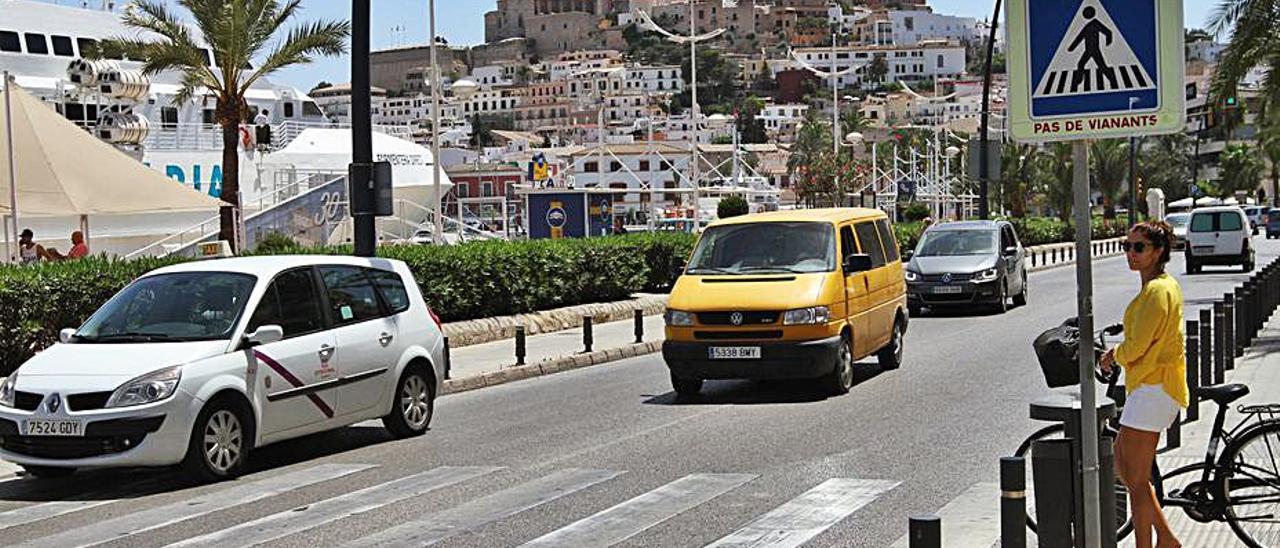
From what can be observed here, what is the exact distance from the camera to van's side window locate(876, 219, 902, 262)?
706 inches

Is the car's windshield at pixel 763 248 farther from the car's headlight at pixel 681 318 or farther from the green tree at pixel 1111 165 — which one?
the green tree at pixel 1111 165

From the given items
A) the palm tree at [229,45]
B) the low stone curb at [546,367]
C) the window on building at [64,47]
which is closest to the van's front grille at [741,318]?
the low stone curb at [546,367]

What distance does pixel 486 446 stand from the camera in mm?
12555

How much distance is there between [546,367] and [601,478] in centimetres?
849

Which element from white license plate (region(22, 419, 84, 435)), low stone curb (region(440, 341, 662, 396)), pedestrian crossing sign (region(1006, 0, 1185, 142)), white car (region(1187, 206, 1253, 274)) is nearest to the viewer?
pedestrian crossing sign (region(1006, 0, 1185, 142))

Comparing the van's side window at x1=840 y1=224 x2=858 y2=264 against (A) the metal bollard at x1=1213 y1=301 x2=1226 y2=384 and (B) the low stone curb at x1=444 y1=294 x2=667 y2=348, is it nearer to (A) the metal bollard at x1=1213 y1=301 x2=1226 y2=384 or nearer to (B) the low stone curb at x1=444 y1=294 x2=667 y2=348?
(A) the metal bollard at x1=1213 y1=301 x2=1226 y2=384

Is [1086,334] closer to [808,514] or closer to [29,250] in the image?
[808,514]

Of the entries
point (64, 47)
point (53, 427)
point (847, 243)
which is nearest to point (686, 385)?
point (847, 243)

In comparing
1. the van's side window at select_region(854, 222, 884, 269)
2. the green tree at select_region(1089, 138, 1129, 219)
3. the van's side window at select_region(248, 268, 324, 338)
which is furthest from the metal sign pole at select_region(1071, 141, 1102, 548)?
the green tree at select_region(1089, 138, 1129, 219)

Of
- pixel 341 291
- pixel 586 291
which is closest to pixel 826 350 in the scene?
pixel 341 291

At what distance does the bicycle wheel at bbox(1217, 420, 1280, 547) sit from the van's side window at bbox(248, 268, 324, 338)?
23.4 ft

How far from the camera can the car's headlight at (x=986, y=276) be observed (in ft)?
88.6

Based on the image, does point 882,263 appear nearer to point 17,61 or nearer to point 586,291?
point 586,291

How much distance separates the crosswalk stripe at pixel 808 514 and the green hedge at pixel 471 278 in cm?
977
